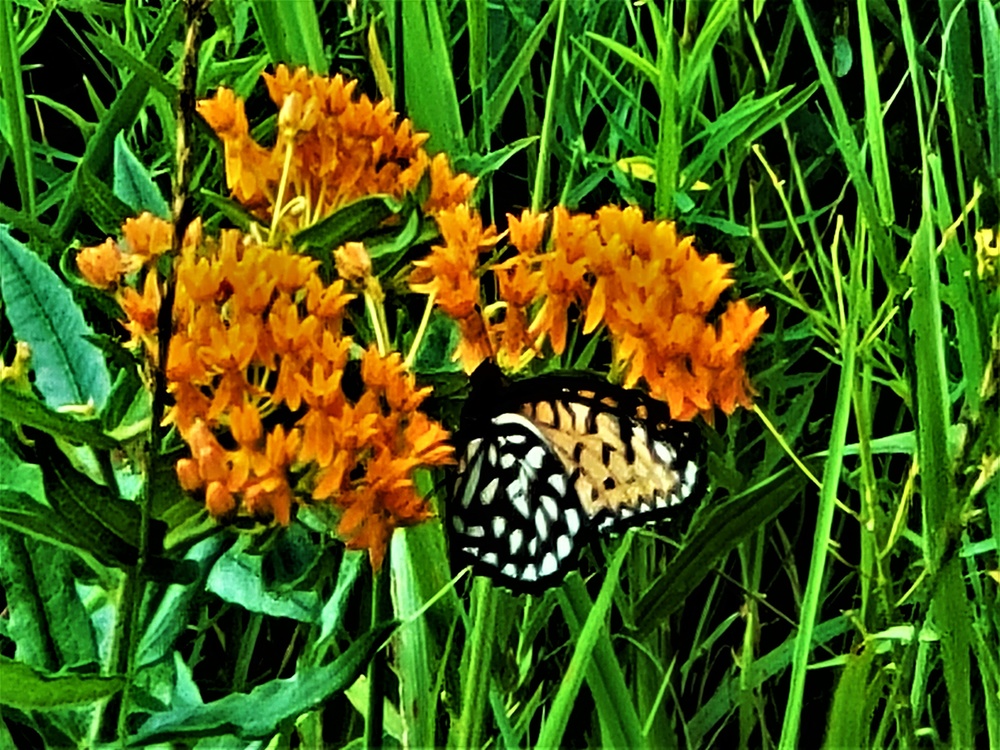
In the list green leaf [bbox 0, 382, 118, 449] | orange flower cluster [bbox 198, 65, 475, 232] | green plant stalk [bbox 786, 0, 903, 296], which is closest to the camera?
green leaf [bbox 0, 382, 118, 449]

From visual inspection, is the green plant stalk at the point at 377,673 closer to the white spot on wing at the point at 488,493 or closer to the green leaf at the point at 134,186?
the white spot on wing at the point at 488,493

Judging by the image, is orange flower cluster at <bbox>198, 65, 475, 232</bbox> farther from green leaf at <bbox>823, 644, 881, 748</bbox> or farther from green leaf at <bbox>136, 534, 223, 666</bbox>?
green leaf at <bbox>823, 644, 881, 748</bbox>

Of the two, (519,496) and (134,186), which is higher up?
(134,186)

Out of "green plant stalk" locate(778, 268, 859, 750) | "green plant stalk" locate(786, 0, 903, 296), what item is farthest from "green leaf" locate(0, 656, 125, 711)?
"green plant stalk" locate(786, 0, 903, 296)

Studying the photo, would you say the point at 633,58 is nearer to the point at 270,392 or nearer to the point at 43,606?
the point at 270,392

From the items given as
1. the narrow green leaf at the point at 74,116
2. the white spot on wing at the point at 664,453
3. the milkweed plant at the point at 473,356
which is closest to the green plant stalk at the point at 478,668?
the milkweed plant at the point at 473,356

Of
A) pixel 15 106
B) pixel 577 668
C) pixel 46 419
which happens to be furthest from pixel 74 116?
pixel 577 668
